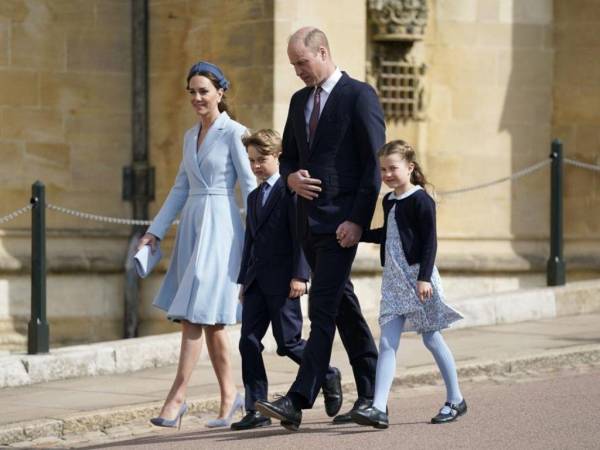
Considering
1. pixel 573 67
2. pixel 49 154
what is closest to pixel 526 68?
pixel 573 67

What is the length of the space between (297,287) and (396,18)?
6071 mm

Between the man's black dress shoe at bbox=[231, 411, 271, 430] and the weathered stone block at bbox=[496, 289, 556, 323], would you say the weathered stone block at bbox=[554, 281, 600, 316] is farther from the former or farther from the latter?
the man's black dress shoe at bbox=[231, 411, 271, 430]

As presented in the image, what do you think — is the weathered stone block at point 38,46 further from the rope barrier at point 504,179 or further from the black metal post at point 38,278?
the black metal post at point 38,278

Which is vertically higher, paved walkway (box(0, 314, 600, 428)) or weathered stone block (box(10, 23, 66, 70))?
weathered stone block (box(10, 23, 66, 70))

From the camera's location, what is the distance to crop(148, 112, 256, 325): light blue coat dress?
828 cm

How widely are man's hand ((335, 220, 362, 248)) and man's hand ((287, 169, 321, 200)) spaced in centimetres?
20

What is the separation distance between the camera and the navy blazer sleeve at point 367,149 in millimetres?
7785

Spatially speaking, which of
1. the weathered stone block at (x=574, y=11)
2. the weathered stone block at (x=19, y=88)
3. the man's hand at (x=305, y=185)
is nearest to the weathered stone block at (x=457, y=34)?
the weathered stone block at (x=574, y=11)

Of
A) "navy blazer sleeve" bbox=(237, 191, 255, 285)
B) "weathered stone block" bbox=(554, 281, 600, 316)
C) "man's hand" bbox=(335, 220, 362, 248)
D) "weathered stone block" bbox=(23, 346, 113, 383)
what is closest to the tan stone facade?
"weathered stone block" bbox=(554, 281, 600, 316)

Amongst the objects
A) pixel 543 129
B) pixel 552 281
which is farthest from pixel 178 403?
pixel 543 129

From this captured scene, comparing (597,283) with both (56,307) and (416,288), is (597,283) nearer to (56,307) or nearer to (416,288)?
(56,307)

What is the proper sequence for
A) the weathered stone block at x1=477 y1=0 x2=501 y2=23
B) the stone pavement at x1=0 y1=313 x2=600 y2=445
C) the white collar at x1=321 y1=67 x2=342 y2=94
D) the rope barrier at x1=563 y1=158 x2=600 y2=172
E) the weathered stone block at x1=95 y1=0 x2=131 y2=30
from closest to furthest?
the white collar at x1=321 y1=67 x2=342 y2=94, the stone pavement at x1=0 y1=313 x2=600 y2=445, the rope barrier at x1=563 y1=158 x2=600 y2=172, the weathered stone block at x1=95 y1=0 x2=131 y2=30, the weathered stone block at x1=477 y1=0 x2=501 y2=23

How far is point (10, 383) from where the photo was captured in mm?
9844

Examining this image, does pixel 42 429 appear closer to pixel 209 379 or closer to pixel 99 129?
pixel 209 379
